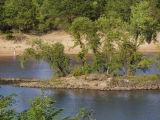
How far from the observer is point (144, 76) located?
2446 inches

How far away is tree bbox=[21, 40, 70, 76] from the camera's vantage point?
63.8 metres

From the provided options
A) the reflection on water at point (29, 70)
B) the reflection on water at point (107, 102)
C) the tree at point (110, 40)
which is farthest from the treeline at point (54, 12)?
the reflection on water at point (107, 102)

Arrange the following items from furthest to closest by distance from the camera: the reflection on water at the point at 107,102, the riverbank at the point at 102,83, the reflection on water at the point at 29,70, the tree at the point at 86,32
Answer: the reflection on water at the point at 29,70, the tree at the point at 86,32, the riverbank at the point at 102,83, the reflection on water at the point at 107,102

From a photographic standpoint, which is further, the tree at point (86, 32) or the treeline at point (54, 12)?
the treeline at point (54, 12)

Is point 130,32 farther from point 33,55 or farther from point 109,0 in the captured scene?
point 109,0

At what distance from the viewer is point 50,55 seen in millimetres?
64062

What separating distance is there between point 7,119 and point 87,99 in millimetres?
30989

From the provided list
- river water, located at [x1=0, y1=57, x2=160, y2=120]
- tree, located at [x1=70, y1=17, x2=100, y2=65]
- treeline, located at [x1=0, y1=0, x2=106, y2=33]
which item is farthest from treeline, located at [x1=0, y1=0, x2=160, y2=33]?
river water, located at [x1=0, y1=57, x2=160, y2=120]

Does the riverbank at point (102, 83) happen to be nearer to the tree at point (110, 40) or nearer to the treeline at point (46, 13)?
the tree at point (110, 40)

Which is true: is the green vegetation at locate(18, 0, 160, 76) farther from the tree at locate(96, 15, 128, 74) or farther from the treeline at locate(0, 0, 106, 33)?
the treeline at locate(0, 0, 106, 33)

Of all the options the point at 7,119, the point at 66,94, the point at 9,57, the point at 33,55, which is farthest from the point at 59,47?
the point at 7,119

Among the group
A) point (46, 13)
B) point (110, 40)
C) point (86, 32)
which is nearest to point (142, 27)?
point (110, 40)

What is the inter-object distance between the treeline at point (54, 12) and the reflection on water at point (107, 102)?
145ft

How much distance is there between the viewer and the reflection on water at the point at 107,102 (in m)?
48.2
